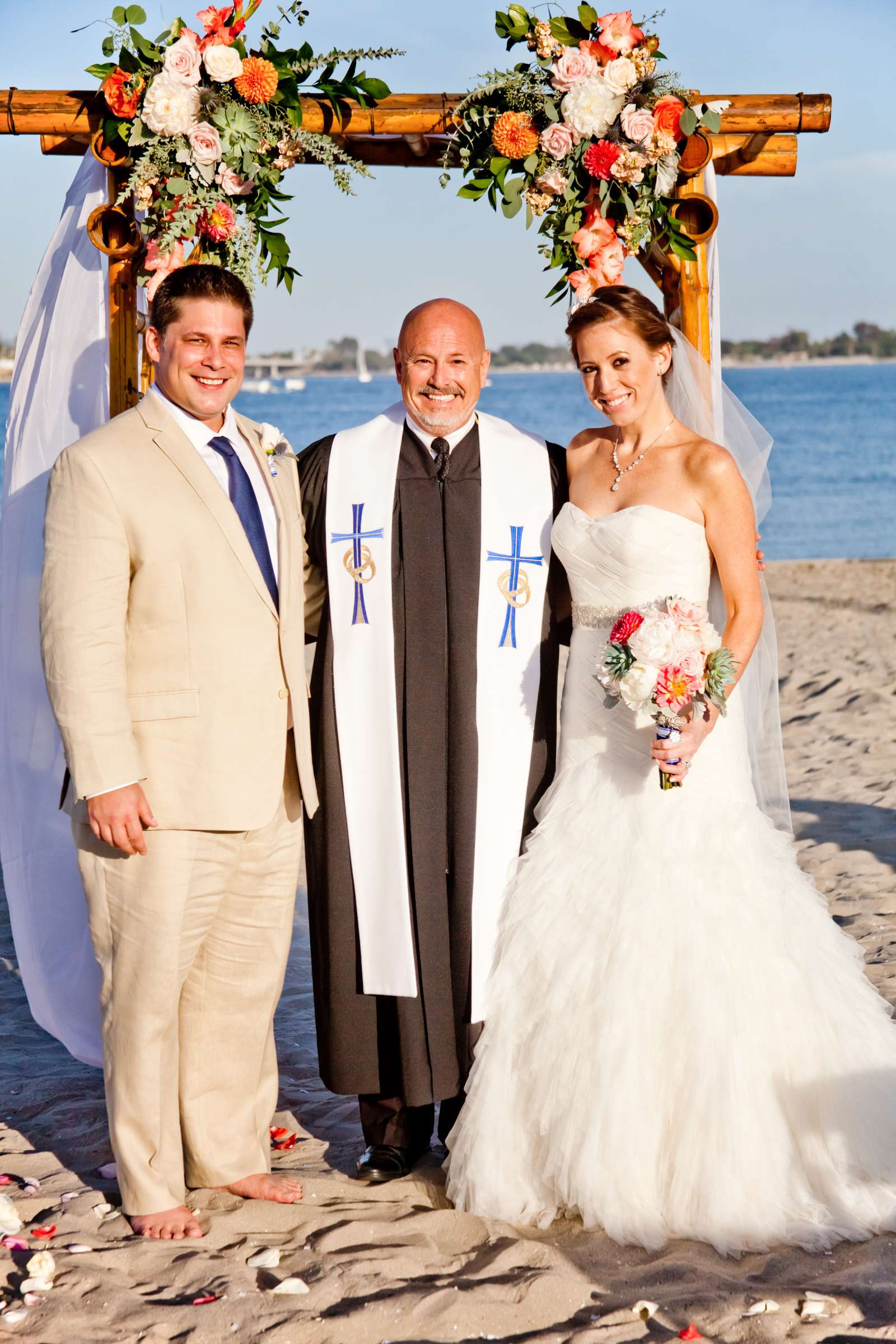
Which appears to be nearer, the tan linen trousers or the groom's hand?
the groom's hand

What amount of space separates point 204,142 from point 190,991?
8.10ft

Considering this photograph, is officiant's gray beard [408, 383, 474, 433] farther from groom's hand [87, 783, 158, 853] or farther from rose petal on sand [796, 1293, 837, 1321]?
rose petal on sand [796, 1293, 837, 1321]

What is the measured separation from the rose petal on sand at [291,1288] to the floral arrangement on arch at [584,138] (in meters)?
2.81

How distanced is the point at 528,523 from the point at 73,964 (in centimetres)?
210

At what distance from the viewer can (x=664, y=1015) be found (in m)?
3.42

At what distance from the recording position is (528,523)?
3918 millimetres

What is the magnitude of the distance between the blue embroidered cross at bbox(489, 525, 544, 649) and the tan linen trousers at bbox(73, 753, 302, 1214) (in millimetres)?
723

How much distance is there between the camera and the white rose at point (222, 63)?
12.8 feet

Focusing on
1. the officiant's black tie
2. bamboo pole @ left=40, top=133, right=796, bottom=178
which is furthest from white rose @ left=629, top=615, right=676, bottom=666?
bamboo pole @ left=40, top=133, right=796, bottom=178

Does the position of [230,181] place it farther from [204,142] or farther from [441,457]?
[441,457]

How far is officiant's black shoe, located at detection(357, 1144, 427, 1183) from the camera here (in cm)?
384

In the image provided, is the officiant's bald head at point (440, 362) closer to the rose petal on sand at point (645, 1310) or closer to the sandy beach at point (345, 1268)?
the sandy beach at point (345, 1268)

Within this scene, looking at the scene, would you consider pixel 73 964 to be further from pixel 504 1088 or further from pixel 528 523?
pixel 528 523

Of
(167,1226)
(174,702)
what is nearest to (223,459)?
(174,702)
